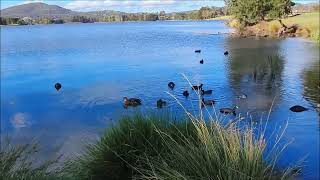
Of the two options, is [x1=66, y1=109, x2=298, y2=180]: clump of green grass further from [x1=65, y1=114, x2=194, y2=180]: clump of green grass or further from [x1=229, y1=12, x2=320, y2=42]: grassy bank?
[x1=229, y1=12, x2=320, y2=42]: grassy bank

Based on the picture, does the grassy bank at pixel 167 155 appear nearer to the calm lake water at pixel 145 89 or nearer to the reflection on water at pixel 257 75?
the calm lake water at pixel 145 89

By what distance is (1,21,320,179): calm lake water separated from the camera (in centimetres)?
1469

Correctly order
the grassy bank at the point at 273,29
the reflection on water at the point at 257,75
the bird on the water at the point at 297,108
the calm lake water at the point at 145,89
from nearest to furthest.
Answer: the calm lake water at the point at 145,89, the bird on the water at the point at 297,108, the reflection on water at the point at 257,75, the grassy bank at the point at 273,29

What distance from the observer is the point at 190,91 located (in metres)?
21.1

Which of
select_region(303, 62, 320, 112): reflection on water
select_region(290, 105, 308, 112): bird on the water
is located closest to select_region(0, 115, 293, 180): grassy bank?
select_region(290, 105, 308, 112): bird on the water

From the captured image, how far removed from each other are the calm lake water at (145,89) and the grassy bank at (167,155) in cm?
151

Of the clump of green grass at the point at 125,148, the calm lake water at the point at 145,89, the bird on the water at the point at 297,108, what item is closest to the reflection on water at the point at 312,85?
the calm lake water at the point at 145,89

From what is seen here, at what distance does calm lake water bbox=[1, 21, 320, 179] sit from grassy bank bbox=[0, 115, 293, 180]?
151 centimetres

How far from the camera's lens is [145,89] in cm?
2292

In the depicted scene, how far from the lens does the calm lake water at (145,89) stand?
1469 centimetres

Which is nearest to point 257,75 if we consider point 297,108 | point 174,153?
point 297,108

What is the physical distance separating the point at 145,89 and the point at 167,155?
54.7 feet

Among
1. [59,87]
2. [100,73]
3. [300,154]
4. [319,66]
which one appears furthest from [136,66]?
[300,154]

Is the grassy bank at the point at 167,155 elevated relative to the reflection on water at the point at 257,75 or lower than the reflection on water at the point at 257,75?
elevated
